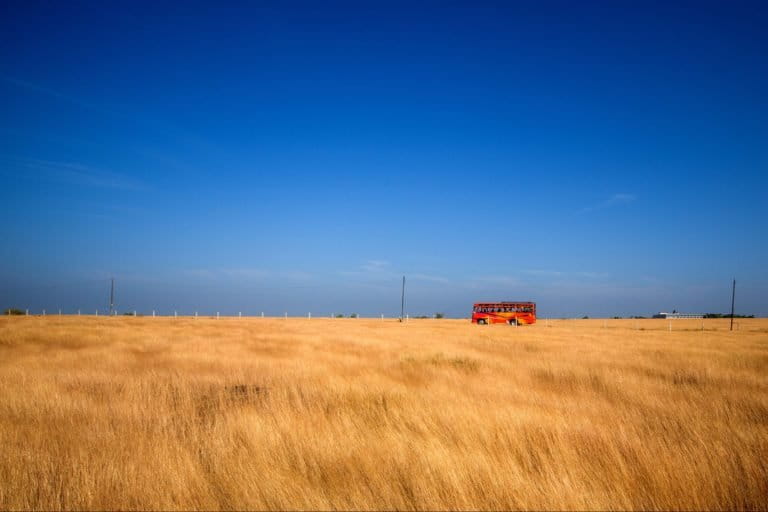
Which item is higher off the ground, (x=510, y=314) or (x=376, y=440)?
(x=376, y=440)

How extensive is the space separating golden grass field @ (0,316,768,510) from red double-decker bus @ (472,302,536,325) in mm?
43027

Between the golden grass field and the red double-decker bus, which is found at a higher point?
the golden grass field

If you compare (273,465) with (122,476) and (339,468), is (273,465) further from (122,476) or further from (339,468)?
(122,476)

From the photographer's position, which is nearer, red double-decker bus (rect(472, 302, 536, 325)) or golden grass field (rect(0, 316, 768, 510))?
golden grass field (rect(0, 316, 768, 510))

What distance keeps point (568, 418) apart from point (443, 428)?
2011 mm

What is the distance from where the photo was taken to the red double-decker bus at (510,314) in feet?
173

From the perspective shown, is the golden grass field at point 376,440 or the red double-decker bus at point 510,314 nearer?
the golden grass field at point 376,440

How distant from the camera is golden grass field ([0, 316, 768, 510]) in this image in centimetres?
364

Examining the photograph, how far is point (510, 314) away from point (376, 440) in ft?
167

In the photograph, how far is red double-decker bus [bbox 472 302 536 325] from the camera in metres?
52.6

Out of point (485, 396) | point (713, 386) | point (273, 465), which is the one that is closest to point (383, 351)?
point (485, 396)

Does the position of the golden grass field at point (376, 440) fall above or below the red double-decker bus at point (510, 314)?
above

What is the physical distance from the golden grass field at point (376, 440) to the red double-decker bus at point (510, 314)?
43027mm

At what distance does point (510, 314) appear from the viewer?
174 feet
